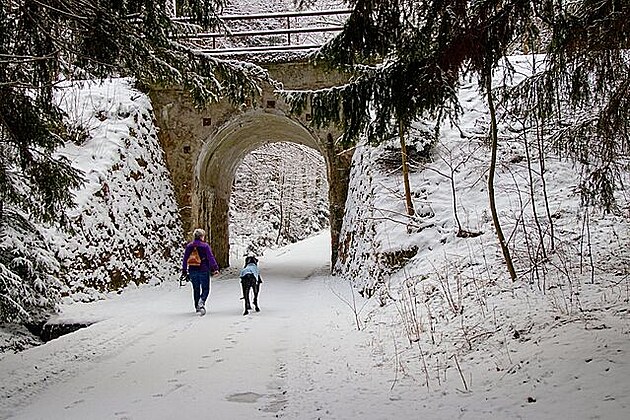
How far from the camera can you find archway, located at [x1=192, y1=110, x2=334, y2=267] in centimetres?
1619

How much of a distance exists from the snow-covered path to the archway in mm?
7130

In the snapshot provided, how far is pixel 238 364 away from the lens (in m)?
5.67

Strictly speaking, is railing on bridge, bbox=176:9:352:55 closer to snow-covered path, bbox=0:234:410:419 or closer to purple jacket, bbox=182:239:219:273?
purple jacket, bbox=182:239:219:273

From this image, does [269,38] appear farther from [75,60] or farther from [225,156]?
[75,60]

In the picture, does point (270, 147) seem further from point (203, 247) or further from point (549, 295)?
point (549, 295)

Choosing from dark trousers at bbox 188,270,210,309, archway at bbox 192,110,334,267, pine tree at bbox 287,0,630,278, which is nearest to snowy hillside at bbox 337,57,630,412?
pine tree at bbox 287,0,630,278

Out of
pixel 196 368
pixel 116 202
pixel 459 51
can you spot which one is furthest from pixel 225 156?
pixel 459 51

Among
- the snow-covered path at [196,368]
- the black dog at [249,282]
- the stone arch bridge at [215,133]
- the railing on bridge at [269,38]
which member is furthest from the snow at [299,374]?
the railing on bridge at [269,38]

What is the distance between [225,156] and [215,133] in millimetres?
2829

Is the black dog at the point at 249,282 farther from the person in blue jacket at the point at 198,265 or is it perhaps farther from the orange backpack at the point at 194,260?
the orange backpack at the point at 194,260

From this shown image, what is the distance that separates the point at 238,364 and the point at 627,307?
12.5ft

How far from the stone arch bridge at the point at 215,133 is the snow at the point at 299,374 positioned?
24.4 feet

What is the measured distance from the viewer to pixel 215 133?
15.9m

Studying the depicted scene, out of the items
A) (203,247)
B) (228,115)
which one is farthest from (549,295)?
(228,115)
